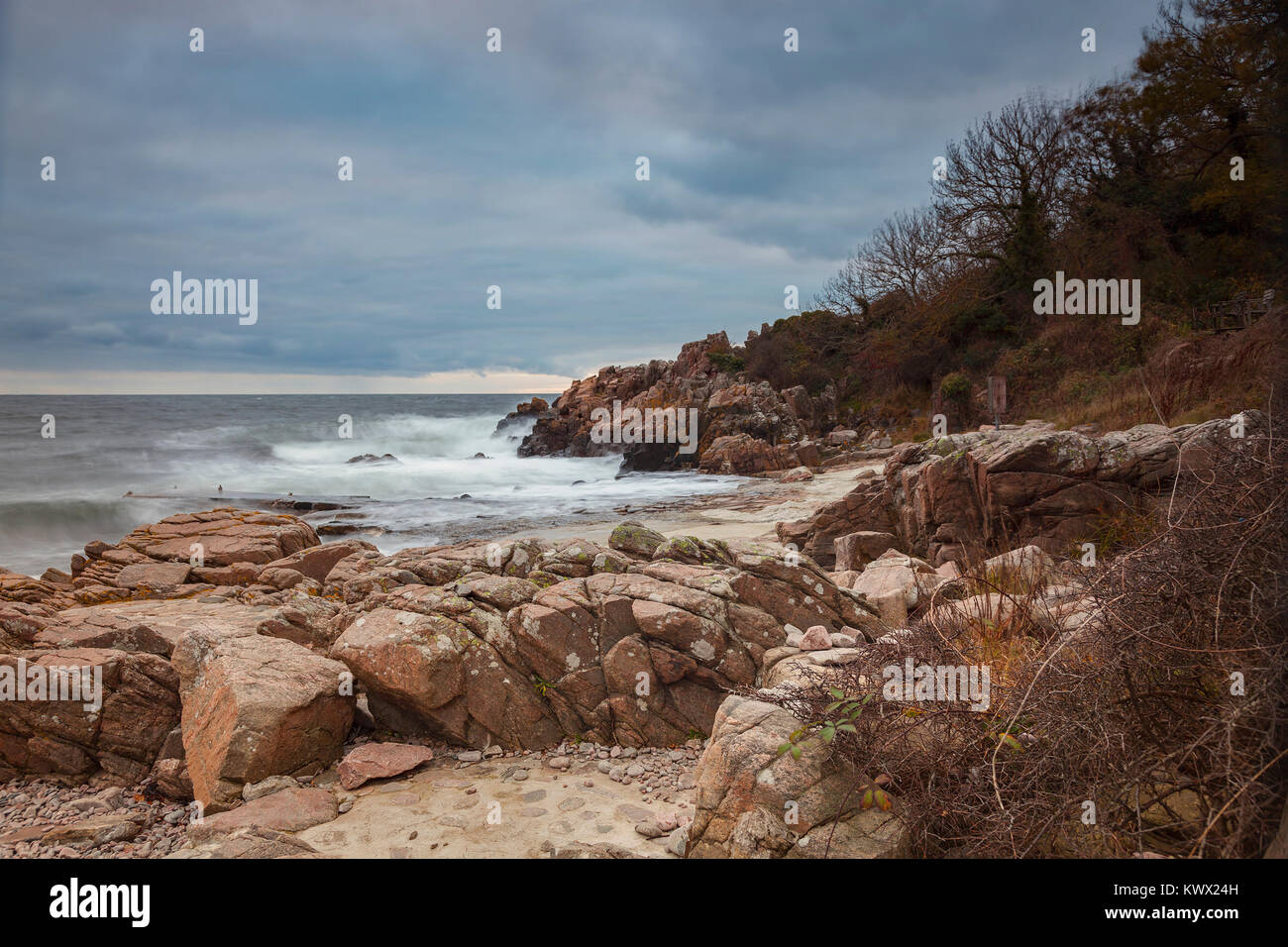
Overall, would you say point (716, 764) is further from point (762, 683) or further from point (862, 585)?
point (862, 585)

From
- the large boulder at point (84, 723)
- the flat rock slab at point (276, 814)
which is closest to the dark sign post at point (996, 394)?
the flat rock slab at point (276, 814)

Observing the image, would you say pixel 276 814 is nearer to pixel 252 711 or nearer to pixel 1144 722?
pixel 252 711

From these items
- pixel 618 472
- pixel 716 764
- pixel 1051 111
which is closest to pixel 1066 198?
pixel 1051 111

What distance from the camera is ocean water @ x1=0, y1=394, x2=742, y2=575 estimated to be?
18.8 metres

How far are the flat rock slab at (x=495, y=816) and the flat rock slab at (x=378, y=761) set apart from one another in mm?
72

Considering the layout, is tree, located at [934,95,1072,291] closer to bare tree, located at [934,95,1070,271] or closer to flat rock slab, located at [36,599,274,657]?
bare tree, located at [934,95,1070,271]

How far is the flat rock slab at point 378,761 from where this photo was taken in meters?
4.53

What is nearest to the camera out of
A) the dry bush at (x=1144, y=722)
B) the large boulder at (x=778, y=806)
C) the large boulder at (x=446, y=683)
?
the dry bush at (x=1144, y=722)

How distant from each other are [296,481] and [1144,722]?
106ft

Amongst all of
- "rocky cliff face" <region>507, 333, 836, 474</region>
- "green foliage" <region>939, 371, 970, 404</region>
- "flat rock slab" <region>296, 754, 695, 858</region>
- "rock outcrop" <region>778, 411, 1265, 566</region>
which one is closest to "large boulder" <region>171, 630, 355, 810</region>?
"flat rock slab" <region>296, 754, 695, 858</region>

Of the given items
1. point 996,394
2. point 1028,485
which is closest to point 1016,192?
point 996,394

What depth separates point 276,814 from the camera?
13.0 feet

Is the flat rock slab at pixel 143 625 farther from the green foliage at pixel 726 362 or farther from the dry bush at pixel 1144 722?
the green foliage at pixel 726 362
